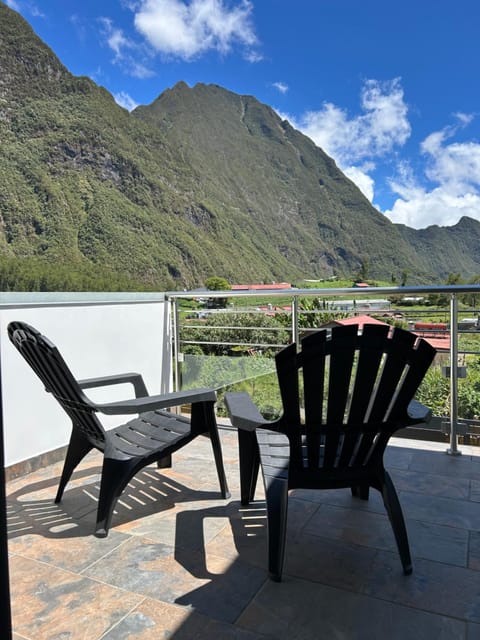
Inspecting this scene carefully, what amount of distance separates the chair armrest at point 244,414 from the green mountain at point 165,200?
36.1m

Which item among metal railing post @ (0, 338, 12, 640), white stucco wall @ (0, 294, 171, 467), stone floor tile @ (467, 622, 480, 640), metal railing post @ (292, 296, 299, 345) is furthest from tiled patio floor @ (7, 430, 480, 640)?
metal railing post @ (292, 296, 299, 345)

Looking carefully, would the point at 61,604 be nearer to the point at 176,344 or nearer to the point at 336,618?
the point at 336,618

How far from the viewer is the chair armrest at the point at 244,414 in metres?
1.91

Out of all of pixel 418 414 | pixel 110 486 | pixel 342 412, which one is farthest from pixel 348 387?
pixel 110 486

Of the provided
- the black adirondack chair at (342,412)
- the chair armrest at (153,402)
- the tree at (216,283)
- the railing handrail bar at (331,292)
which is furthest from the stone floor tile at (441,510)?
the tree at (216,283)

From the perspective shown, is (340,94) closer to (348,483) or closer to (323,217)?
(323,217)

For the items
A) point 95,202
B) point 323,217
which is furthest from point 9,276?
point 323,217

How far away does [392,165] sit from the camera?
3467 inches

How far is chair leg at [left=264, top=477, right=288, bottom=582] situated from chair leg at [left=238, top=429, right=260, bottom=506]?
17.8 inches

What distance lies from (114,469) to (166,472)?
2.81ft

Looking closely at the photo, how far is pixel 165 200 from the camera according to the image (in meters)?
63.7

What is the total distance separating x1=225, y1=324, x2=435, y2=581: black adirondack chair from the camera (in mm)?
1679

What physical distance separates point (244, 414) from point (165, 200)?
64508 mm

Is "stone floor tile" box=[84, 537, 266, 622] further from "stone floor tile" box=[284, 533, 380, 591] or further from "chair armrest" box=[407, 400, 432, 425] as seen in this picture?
"chair armrest" box=[407, 400, 432, 425]
